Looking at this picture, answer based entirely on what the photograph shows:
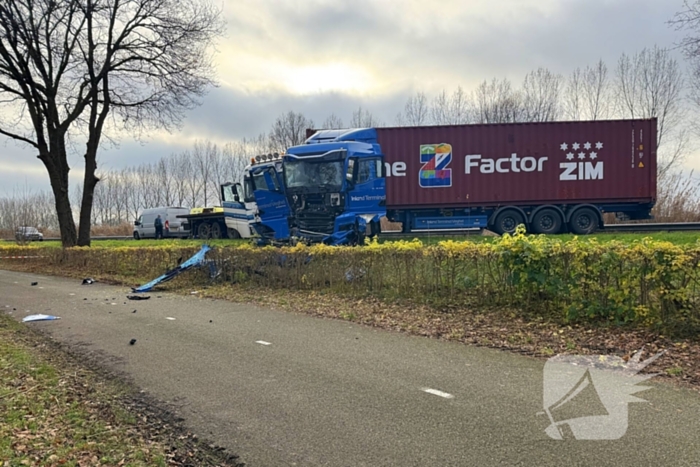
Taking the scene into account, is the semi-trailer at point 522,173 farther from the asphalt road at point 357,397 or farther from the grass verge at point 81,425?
the grass verge at point 81,425

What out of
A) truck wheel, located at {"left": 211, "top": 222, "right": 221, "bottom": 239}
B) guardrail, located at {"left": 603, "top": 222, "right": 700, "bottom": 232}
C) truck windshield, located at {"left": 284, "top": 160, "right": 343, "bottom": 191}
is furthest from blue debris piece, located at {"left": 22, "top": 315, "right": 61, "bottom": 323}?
guardrail, located at {"left": 603, "top": 222, "right": 700, "bottom": 232}

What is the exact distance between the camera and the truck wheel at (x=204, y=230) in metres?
25.8

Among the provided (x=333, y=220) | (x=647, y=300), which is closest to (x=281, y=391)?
(x=647, y=300)

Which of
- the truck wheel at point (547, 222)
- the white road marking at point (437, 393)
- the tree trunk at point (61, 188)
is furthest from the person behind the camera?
the tree trunk at point (61, 188)

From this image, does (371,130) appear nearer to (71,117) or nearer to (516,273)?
(516,273)

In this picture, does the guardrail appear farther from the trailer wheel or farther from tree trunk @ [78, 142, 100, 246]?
tree trunk @ [78, 142, 100, 246]

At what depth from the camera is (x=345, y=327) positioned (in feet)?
24.3

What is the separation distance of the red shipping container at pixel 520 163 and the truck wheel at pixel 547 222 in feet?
1.26

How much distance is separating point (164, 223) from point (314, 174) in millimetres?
20551

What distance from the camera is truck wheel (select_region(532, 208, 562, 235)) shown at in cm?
1733

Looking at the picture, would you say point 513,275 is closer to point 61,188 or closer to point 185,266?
point 185,266

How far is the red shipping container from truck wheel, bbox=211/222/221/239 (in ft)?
37.7

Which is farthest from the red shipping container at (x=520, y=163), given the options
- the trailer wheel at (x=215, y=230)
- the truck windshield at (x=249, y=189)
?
the trailer wheel at (x=215, y=230)

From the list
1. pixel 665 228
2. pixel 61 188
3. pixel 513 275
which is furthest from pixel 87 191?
pixel 665 228
